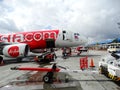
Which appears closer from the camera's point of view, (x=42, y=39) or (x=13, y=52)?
(x=13, y=52)

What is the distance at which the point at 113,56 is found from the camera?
892 cm

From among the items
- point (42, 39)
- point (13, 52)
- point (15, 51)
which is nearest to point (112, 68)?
point (15, 51)

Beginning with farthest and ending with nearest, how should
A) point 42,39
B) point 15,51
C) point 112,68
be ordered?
1. point 42,39
2. point 15,51
3. point 112,68

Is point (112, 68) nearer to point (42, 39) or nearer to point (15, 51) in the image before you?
point (15, 51)

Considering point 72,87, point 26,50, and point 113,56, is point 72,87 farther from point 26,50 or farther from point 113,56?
point 26,50

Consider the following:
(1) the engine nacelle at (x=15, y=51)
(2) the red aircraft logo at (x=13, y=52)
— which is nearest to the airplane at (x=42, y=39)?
(1) the engine nacelle at (x=15, y=51)

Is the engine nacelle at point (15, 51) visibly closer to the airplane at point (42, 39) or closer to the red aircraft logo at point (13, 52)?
the red aircraft logo at point (13, 52)

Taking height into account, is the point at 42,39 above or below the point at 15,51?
above

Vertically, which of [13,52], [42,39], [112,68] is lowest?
[112,68]

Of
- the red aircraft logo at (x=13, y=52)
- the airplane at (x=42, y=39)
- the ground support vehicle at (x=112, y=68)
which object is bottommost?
the ground support vehicle at (x=112, y=68)

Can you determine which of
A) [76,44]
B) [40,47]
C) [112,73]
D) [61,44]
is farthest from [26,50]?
[112,73]

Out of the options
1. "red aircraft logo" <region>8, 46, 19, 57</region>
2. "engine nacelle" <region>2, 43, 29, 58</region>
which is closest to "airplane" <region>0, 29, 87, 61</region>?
"engine nacelle" <region>2, 43, 29, 58</region>

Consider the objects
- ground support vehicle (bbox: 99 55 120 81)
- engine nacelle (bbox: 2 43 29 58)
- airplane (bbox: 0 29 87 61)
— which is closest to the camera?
ground support vehicle (bbox: 99 55 120 81)

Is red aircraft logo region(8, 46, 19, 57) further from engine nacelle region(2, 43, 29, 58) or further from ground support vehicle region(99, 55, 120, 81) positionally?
ground support vehicle region(99, 55, 120, 81)
